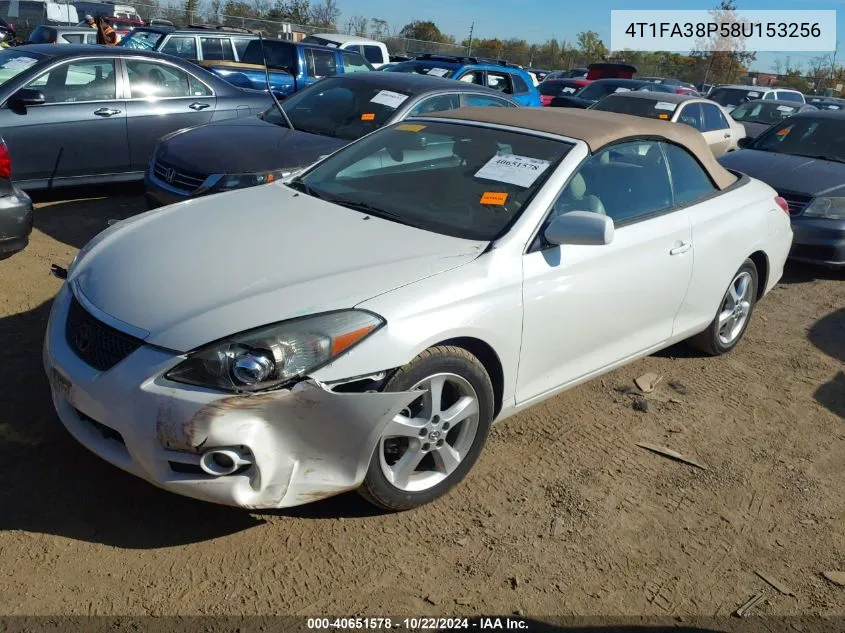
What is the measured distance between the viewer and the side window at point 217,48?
49.9 feet

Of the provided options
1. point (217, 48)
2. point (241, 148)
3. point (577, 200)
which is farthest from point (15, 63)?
point (217, 48)

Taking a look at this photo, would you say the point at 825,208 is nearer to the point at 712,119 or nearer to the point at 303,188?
the point at 712,119

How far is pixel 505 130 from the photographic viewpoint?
164 inches

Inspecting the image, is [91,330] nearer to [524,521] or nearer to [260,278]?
[260,278]

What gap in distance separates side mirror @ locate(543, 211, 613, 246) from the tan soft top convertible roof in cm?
59

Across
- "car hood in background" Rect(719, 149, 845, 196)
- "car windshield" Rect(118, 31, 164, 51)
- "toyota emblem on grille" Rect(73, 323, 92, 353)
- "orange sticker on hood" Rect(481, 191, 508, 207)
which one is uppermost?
"car windshield" Rect(118, 31, 164, 51)

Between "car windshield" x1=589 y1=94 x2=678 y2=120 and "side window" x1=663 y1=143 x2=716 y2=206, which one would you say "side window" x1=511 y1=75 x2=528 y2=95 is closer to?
"car windshield" x1=589 y1=94 x2=678 y2=120

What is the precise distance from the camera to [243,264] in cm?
320

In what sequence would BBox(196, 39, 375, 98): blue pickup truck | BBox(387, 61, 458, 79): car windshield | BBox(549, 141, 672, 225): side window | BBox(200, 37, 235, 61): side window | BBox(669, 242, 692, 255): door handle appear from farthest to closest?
BBox(200, 37, 235, 61): side window, BBox(196, 39, 375, 98): blue pickup truck, BBox(387, 61, 458, 79): car windshield, BBox(669, 242, 692, 255): door handle, BBox(549, 141, 672, 225): side window

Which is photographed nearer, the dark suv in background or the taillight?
the taillight

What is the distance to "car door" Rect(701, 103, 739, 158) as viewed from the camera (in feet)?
37.9

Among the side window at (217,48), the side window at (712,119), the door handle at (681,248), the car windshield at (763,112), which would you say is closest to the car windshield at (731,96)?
the car windshield at (763,112)

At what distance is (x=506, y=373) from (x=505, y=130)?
1.43 meters

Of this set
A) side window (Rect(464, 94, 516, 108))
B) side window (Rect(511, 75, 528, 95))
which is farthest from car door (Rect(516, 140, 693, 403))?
side window (Rect(511, 75, 528, 95))
